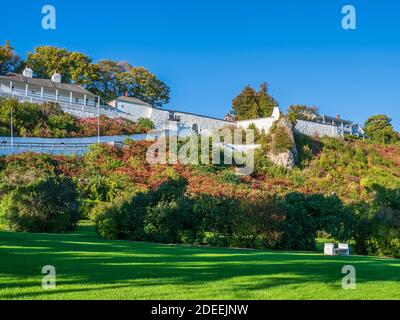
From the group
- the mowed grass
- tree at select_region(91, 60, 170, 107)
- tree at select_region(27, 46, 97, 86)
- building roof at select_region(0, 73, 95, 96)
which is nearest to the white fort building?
building roof at select_region(0, 73, 95, 96)

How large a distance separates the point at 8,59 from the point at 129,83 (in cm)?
1716

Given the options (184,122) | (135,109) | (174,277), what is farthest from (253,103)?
(174,277)

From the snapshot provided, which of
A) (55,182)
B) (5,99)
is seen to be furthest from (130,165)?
(55,182)

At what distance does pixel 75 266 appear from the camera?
10.3 metres

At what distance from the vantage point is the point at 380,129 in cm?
8825

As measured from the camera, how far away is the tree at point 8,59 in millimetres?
66000

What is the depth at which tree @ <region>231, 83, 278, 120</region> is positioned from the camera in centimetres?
6769

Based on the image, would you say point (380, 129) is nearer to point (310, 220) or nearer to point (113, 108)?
point (113, 108)

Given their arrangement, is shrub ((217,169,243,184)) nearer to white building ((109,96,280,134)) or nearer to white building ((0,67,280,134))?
white building ((0,67,280,134))

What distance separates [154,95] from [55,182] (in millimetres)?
54017

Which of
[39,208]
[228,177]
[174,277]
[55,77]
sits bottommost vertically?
[174,277]

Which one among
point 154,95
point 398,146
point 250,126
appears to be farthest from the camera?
point 154,95

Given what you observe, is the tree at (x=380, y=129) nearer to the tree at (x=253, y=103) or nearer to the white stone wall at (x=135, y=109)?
the tree at (x=253, y=103)
